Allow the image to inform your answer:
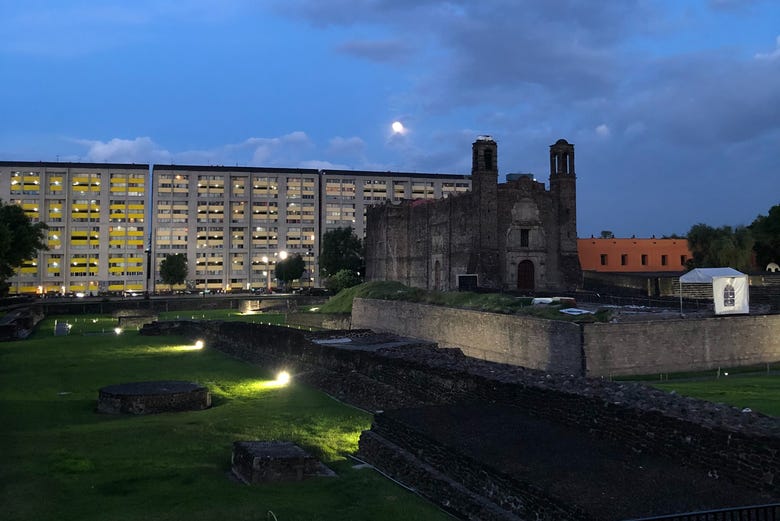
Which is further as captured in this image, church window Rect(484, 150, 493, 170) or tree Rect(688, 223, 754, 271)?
tree Rect(688, 223, 754, 271)

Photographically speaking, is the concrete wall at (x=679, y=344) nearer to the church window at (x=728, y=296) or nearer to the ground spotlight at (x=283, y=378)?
the church window at (x=728, y=296)

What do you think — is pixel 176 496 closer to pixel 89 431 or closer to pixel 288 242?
pixel 89 431

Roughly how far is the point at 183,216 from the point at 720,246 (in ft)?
314

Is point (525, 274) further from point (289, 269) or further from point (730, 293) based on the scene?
A: point (289, 269)

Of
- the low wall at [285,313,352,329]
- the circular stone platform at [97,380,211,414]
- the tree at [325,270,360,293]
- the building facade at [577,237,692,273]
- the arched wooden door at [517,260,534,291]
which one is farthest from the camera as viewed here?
the tree at [325,270,360,293]

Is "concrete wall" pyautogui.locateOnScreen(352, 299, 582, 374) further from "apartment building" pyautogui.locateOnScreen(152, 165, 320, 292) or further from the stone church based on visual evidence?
"apartment building" pyautogui.locateOnScreen(152, 165, 320, 292)

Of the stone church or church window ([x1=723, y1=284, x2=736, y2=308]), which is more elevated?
the stone church

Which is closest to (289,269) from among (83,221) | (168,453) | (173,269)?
(173,269)

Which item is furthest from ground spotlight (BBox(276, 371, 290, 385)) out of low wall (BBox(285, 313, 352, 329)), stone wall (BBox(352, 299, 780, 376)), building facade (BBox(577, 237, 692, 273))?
building facade (BBox(577, 237, 692, 273))

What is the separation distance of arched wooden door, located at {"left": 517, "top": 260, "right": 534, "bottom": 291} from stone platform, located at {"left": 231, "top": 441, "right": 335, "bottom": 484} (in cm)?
4112

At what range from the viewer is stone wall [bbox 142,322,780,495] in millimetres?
7371

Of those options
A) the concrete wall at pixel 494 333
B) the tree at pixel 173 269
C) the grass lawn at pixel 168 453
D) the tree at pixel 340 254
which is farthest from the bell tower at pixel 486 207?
the tree at pixel 173 269

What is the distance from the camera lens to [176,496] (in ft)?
30.4

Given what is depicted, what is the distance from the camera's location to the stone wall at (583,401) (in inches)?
290
